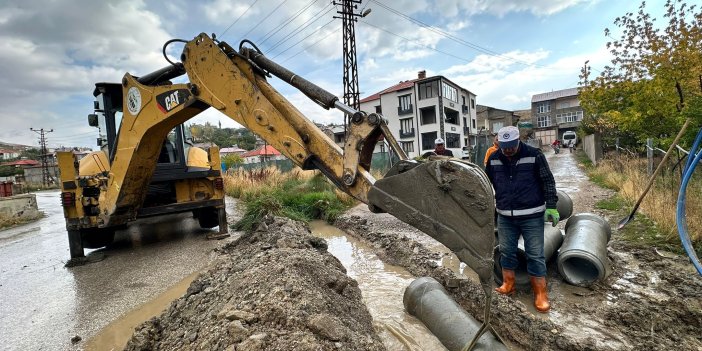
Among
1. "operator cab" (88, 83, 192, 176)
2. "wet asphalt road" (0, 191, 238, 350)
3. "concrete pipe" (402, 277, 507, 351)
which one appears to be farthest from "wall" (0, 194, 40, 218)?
"concrete pipe" (402, 277, 507, 351)

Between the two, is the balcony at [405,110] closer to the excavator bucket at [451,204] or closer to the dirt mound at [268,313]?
the dirt mound at [268,313]

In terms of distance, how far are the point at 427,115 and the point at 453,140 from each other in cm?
509

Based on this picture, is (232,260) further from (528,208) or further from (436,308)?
(528,208)

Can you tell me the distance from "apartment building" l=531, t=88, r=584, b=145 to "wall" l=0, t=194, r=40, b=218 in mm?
58815

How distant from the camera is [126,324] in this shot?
11.9 ft

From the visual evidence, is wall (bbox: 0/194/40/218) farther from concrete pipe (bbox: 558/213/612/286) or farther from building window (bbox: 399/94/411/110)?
building window (bbox: 399/94/411/110)

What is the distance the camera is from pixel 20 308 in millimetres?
4305

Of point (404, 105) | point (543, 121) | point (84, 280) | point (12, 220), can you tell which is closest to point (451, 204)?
point (84, 280)

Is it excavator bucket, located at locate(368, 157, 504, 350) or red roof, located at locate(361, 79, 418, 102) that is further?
red roof, located at locate(361, 79, 418, 102)

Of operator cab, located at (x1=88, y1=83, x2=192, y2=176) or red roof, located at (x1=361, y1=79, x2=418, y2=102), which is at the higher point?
red roof, located at (x1=361, y1=79, x2=418, y2=102)

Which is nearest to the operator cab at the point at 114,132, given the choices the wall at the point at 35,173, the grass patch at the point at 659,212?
the grass patch at the point at 659,212

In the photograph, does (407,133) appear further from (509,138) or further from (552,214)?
(509,138)

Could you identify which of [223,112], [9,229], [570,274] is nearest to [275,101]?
[223,112]

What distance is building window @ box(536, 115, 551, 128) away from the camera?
2395 inches
